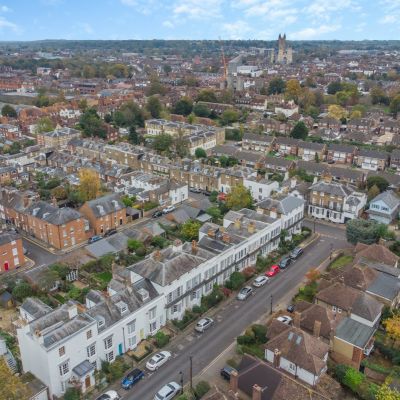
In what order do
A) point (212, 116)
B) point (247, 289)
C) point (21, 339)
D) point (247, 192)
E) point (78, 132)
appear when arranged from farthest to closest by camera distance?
point (212, 116), point (78, 132), point (247, 192), point (247, 289), point (21, 339)

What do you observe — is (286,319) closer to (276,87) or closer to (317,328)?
(317,328)

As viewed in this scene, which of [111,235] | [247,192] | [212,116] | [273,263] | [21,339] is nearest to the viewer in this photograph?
[21,339]

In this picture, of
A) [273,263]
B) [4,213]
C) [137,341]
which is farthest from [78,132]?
[137,341]

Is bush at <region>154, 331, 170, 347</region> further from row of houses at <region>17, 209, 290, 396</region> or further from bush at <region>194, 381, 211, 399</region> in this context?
bush at <region>194, 381, 211, 399</region>

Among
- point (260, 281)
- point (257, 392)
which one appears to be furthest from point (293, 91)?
point (257, 392)

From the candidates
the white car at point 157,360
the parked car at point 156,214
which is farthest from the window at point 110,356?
the parked car at point 156,214

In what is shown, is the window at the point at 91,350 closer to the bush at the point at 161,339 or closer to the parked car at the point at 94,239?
the bush at the point at 161,339

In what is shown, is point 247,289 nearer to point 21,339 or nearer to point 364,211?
point 21,339
